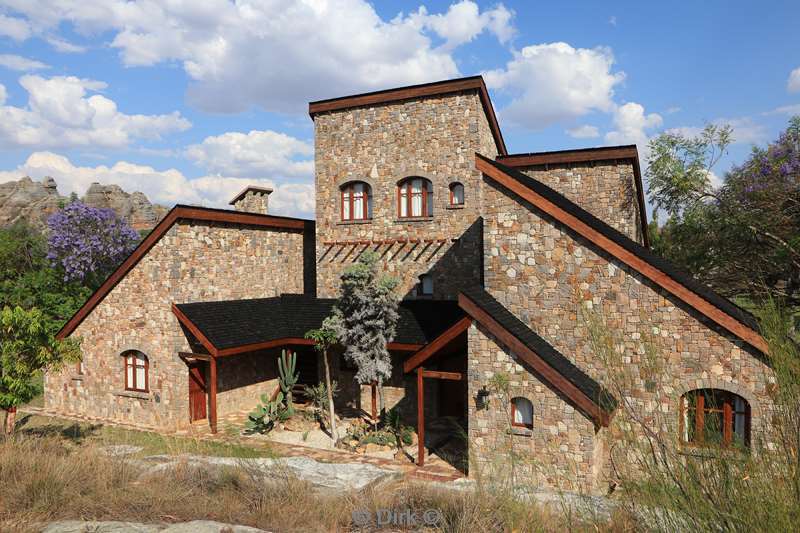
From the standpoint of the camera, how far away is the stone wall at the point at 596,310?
9289 millimetres

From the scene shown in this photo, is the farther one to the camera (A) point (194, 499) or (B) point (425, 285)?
(B) point (425, 285)

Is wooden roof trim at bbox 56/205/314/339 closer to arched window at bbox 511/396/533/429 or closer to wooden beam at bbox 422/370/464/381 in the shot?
wooden beam at bbox 422/370/464/381

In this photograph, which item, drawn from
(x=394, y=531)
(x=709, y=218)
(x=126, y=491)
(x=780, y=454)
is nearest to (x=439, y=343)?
(x=394, y=531)

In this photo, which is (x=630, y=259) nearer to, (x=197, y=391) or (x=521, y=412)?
(x=521, y=412)

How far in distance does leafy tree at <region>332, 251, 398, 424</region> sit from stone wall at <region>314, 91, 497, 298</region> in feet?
10.6

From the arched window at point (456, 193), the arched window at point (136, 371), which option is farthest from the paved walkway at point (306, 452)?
the arched window at point (456, 193)

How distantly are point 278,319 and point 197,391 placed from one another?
3.19 m

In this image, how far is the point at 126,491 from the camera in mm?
6762

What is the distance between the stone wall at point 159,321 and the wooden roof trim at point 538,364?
8815mm

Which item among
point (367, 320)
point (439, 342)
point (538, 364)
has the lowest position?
point (538, 364)

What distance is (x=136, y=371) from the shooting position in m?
15.2

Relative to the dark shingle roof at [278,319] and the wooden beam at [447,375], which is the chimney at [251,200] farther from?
the wooden beam at [447,375]

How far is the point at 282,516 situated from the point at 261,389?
37.4 ft

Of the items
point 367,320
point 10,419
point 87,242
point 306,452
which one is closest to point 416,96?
point 367,320
